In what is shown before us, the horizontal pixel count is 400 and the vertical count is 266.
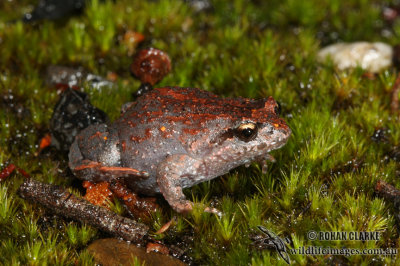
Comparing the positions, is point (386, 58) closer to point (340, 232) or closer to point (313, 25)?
point (313, 25)

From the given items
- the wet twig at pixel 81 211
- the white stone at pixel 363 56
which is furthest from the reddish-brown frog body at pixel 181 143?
the white stone at pixel 363 56

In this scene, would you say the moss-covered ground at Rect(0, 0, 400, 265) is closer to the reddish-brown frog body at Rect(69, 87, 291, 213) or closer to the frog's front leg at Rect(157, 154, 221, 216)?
the frog's front leg at Rect(157, 154, 221, 216)

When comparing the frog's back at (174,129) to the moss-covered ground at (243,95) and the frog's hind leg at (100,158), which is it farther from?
the moss-covered ground at (243,95)

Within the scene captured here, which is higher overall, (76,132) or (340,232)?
(76,132)

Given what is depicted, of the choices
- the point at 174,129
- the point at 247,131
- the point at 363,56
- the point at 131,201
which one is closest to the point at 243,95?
the point at 247,131

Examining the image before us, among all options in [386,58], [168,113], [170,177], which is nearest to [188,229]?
[170,177]

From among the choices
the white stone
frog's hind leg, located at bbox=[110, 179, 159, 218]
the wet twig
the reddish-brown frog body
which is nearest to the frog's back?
the reddish-brown frog body

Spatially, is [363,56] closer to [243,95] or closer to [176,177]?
[243,95]
